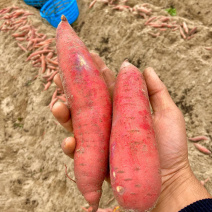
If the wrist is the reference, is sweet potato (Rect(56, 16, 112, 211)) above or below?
above

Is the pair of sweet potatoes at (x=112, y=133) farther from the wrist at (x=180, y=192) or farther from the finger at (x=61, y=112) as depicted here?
the wrist at (x=180, y=192)

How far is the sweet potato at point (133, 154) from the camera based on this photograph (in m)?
1.26

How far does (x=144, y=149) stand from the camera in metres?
1.36

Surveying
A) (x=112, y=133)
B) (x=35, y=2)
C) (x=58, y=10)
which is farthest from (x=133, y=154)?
(x=35, y=2)

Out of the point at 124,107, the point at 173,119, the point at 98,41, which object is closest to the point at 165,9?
the point at 98,41

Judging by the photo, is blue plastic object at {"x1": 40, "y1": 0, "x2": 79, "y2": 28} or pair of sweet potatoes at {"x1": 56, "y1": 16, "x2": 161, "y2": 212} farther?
blue plastic object at {"x1": 40, "y1": 0, "x2": 79, "y2": 28}

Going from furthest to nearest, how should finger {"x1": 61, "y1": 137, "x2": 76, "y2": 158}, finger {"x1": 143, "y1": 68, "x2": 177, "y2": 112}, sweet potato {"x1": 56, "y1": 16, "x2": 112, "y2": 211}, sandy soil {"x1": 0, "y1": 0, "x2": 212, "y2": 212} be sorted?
sandy soil {"x1": 0, "y1": 0, "x2": 212, "y2": 212} → finger {"x1": 143, "y1": 68, "x2": 177, "y2": 112} → finger {"x1": 61, "y1": 137, "x2": 76, "y2": 158} → sweet potato {"x1": 56, "y1": 16, "x2": 112, "y2": 211}

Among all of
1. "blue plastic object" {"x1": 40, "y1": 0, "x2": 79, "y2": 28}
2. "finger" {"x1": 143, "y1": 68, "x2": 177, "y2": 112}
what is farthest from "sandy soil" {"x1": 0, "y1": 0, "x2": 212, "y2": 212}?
"finger" {"x1": 143, "y1": 68, "x2": 177, "y2": 112}

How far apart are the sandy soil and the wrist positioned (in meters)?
0.78

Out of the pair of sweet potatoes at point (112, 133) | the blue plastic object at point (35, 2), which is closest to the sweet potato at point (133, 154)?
the pair of sweet potatoes at point (112, 133)

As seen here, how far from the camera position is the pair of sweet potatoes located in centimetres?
128

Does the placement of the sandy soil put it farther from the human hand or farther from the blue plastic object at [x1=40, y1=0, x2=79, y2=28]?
the human hand

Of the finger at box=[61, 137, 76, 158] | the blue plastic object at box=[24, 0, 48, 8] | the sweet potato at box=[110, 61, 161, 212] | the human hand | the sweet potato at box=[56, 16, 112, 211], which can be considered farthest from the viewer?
the blue plastic object at box=[24, 0, 48, 8]

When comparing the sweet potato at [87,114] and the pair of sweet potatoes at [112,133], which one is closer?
the pair of sweet potatoes at [112,133]
